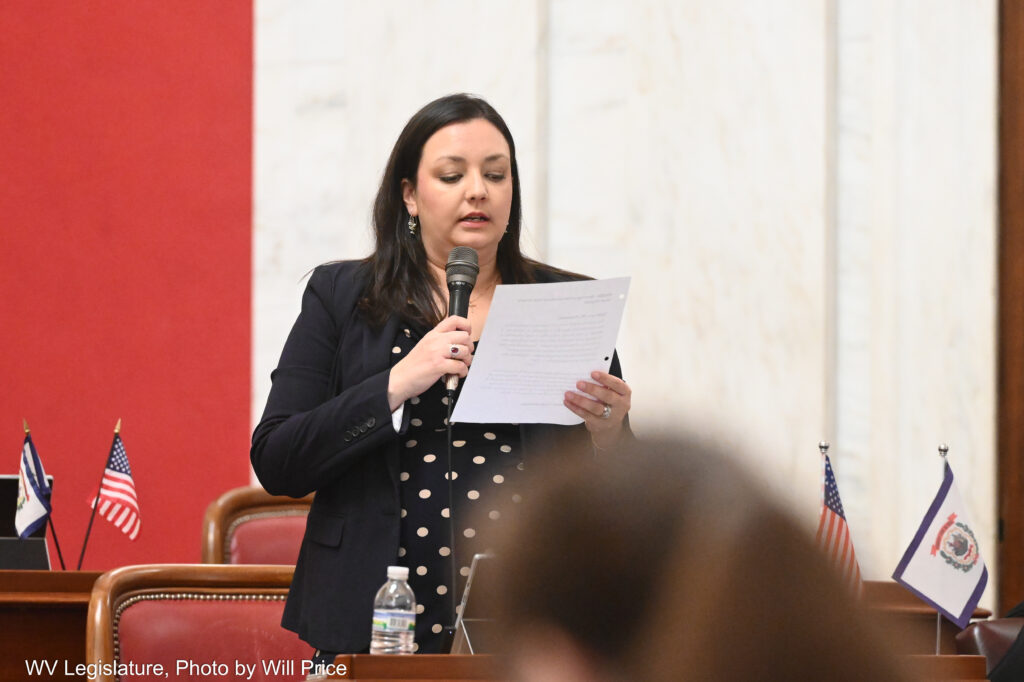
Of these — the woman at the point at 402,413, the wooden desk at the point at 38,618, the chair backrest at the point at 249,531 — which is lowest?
the wooden desk at the point at 38,618

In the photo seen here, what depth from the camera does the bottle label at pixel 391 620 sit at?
1883mm

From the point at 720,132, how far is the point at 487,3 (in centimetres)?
98

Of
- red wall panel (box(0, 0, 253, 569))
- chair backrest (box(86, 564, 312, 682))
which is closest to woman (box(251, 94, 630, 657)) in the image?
chair backrest (box(86, 564, 312, 682))

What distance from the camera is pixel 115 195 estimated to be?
4.98m

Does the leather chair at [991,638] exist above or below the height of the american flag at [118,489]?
below

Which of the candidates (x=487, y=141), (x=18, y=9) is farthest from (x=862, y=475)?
(x=18, y=9)

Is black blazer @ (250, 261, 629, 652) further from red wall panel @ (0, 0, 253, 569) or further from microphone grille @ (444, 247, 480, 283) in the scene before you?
red wall panel @ (0, 0, 253, 569)

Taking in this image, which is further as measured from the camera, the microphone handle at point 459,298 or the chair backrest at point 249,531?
the chair backrest at point 249,531

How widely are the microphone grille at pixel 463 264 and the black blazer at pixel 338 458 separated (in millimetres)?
175

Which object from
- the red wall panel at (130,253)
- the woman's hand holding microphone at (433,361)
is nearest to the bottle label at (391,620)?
the woman's hand holding microphone at (433,361)

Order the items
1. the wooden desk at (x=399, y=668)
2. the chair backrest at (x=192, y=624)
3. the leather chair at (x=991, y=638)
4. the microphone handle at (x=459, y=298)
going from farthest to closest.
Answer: the leather chair at (x=991, y=638), the chair backrest at (x=192, y=624), the microphone handle at (x=459, y=298), the wooden desk at (x=399, y=668)

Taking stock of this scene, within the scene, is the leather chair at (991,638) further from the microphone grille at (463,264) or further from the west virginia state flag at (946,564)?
the microphone grille at (463,264)

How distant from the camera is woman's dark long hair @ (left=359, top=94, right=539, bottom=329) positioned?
2.27 m

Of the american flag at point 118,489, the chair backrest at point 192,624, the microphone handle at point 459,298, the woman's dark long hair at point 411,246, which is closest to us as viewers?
the microphone handle at point 459,298
